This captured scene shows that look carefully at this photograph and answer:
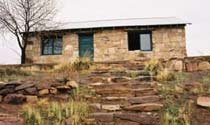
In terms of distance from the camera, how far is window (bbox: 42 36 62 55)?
69.4 feet

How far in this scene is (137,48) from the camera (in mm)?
20703

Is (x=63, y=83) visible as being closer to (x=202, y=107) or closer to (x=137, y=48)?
(x=202, y=107)

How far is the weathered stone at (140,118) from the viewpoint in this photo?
23.9 ft

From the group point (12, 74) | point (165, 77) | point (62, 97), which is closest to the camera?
point (62, 97)

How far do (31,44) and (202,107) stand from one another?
14.6 meters

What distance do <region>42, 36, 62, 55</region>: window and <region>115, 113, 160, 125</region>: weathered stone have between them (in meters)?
14.0

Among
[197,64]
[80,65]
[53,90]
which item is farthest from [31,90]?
[197,64]

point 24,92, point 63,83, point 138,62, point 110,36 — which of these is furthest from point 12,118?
point 110,36

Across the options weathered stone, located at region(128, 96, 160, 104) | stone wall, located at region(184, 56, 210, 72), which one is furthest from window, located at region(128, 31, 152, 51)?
weathered stone, located at region(128, 96, 160, 104)

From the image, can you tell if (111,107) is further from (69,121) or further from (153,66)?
(153,66)

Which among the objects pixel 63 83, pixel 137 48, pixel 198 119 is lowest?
pixel 198 119

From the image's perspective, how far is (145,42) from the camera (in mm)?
20656

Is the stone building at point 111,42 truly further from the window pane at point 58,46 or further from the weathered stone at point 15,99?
the weathered stone at point 15,99

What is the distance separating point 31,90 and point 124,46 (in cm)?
1134
